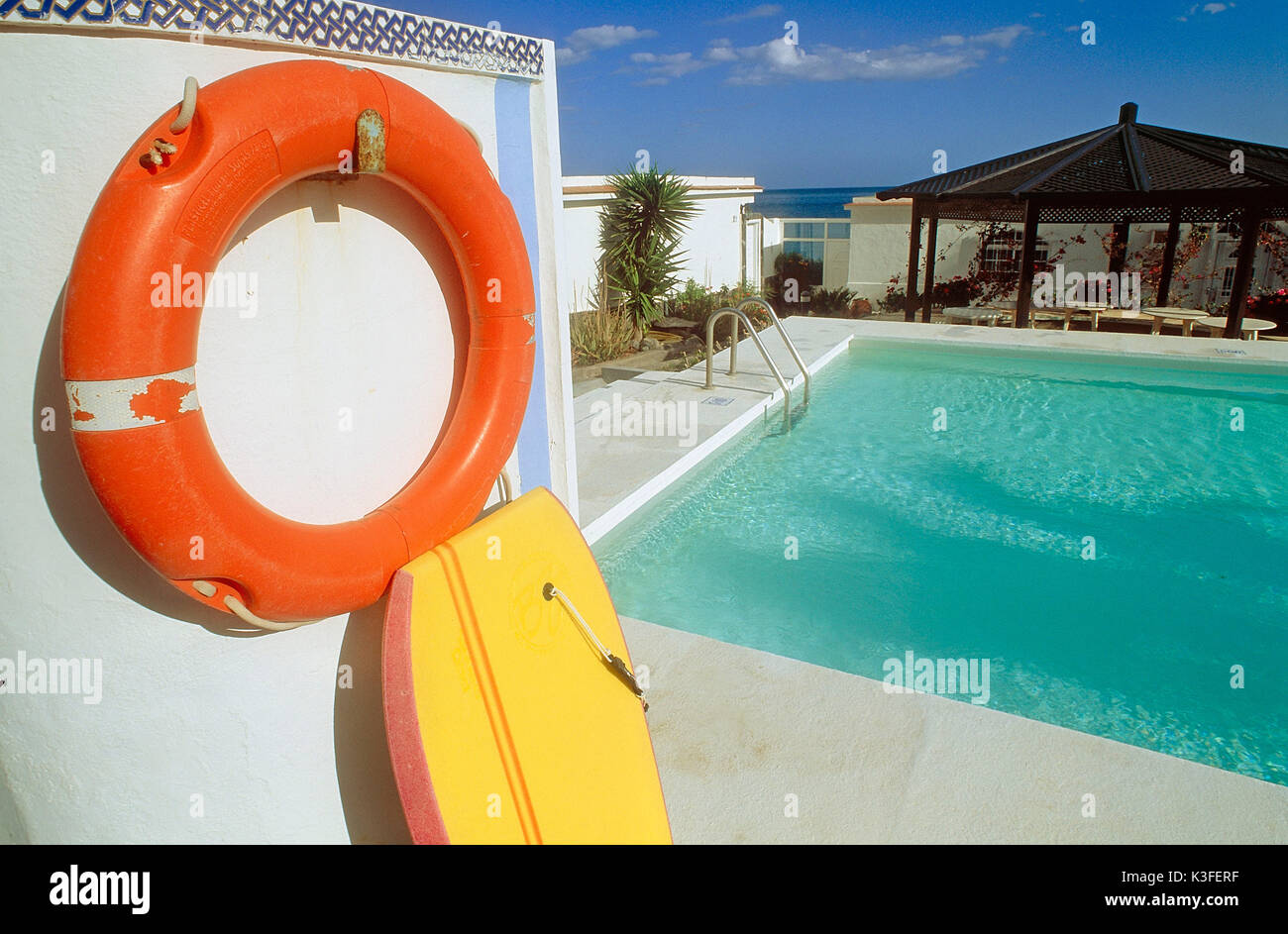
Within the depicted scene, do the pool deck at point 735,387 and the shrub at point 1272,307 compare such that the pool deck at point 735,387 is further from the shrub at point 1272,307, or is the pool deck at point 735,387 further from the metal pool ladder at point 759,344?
the shrub at point 1272,307

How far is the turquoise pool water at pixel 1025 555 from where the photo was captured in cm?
322

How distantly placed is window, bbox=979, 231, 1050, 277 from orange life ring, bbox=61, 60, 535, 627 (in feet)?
39.2

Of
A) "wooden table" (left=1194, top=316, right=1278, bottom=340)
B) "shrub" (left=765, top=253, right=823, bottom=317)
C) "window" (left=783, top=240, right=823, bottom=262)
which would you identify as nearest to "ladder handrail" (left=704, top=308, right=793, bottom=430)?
"wooden table" (left=1194, top=316, right=1278, bottom=340)

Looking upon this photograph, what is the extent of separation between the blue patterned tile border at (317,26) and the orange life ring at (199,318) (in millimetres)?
155

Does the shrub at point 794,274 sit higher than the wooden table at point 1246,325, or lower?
higher

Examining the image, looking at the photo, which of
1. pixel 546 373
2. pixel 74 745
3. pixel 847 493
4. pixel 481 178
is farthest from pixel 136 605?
pixel 847 493

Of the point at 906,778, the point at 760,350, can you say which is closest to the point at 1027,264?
the point at 760,350

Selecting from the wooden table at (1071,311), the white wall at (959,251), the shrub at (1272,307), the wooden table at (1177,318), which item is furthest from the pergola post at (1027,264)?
the white wall at (959,251)

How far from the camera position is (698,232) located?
13414 mm

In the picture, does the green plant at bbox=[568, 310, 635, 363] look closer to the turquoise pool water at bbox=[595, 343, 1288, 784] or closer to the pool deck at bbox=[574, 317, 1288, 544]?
the pool deck at bbox=[574, 317, 1288, 544]

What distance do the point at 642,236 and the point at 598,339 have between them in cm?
222

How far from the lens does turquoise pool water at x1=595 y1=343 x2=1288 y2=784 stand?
3.22 m

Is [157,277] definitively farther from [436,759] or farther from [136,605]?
[436,759]

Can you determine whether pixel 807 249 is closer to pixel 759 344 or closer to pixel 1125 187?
pixel 1125 187
